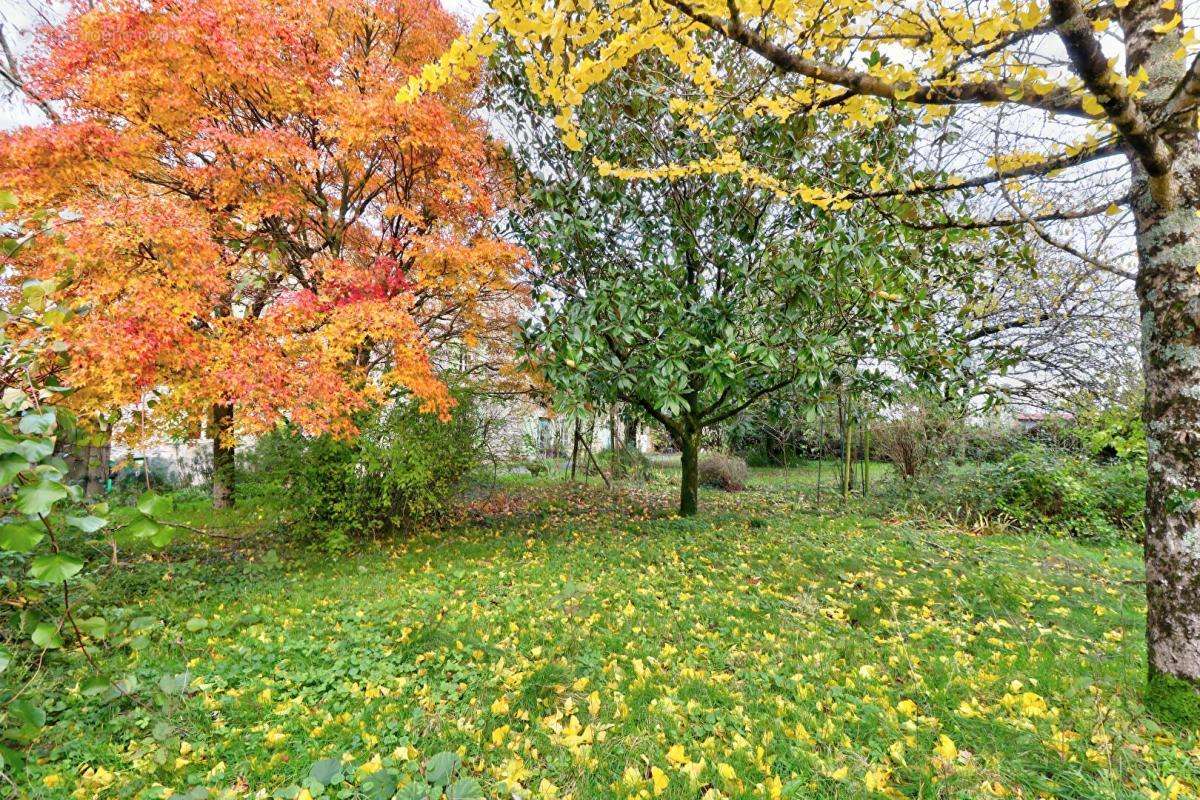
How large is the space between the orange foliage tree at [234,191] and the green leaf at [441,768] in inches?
140

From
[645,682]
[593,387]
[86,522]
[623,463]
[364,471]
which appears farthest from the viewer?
[623,463]

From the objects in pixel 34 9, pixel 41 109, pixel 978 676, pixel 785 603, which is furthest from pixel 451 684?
pixel 34 9

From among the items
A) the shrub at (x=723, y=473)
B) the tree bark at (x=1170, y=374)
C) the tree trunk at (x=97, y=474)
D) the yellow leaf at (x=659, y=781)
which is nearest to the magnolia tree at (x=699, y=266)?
the tree bark at (x=1170, y=374)

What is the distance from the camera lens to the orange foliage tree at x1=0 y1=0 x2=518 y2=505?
170 inches

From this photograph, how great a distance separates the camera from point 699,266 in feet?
20.2

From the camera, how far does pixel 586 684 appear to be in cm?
280

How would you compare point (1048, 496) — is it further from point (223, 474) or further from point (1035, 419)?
point (223, 474)

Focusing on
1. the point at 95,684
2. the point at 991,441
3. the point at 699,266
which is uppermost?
the point at 699,266

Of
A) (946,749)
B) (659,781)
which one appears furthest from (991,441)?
(659,781)

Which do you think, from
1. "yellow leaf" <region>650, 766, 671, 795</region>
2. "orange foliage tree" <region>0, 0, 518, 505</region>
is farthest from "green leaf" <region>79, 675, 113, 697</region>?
"orange foliage tree" <region>0, 0, 518, 505</region>

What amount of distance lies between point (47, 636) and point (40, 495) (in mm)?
331

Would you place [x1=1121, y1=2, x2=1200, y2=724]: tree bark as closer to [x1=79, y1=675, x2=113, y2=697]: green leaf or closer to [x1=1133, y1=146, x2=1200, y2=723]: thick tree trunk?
[x1=1133, y1=146, x2=1200, y2=723]: thick tree trunk

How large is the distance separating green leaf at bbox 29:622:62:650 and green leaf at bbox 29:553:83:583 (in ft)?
0.61

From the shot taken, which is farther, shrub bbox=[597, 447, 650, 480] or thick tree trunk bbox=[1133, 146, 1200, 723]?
shrub bbox=[597, 447, 650, 480]
